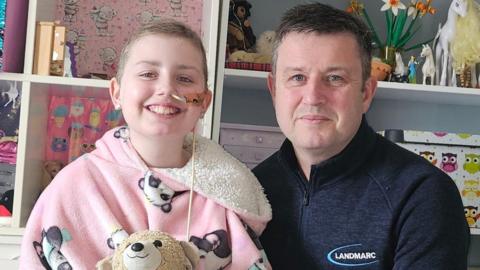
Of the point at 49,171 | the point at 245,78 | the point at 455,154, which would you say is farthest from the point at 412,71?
the point at 49,171

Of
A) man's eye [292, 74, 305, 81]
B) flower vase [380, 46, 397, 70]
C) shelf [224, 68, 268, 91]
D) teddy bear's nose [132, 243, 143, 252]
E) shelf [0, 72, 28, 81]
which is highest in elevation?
flower vase [380, 46, 397, 70]

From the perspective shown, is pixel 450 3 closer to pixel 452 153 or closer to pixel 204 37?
pixel 452 153

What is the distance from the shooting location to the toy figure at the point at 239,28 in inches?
72.2

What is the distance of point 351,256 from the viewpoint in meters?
1.10

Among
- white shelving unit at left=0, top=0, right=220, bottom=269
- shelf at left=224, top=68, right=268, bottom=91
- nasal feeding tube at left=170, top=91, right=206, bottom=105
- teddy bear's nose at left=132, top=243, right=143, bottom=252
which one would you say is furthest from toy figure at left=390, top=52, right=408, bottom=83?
teddy bear's nose at left=132, top=243, right=143, bottom=252

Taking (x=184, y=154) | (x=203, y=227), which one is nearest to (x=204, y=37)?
(x=184, y=154)

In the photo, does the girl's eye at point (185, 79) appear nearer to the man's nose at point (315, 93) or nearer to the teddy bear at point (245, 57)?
the man's nose at point (315, 93)

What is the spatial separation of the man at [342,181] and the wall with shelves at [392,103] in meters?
0.71

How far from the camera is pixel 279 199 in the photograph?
4.00 feet

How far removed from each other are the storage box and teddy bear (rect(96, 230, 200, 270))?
118 centimetres

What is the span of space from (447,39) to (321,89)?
1016mm

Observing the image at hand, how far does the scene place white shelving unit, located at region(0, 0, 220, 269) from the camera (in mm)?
1531

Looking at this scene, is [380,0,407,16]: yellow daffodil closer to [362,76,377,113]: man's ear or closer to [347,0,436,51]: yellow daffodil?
[347,0,436,51]: yellow daffodil

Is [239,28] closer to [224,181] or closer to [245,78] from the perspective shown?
[245,78]
